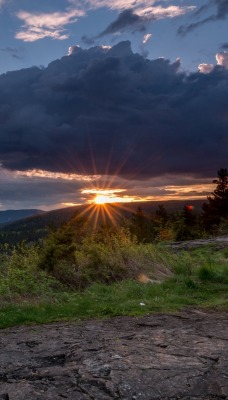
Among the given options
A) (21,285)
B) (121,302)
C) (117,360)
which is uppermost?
(21,285)

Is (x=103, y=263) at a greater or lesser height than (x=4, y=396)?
greater

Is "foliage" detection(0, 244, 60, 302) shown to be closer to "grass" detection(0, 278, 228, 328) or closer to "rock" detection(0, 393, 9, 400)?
"grass" detection(0, 278, 228, 328)

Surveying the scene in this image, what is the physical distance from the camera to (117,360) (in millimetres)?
6180

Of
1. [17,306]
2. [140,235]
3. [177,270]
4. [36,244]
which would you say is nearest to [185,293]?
[177,270]

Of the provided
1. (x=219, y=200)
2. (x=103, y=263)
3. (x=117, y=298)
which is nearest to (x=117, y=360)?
(x=117, y=298)

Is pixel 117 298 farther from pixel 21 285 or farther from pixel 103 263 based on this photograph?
pixel 103 263

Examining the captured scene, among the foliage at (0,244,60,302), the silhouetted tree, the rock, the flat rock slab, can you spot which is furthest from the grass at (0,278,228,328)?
the silhouetted tree

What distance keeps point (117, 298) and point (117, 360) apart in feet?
17.1

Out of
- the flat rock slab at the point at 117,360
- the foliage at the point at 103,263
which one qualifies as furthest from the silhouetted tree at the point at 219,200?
the flat rock slab at the point at 117,360

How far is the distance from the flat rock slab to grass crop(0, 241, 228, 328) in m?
0.90

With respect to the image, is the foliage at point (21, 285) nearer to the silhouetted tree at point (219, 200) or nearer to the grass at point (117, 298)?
the grass at point (117, 298)

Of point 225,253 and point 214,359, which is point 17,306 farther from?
point 225,253

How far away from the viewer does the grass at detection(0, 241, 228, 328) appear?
32.3ft

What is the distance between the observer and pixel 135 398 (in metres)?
5.02
